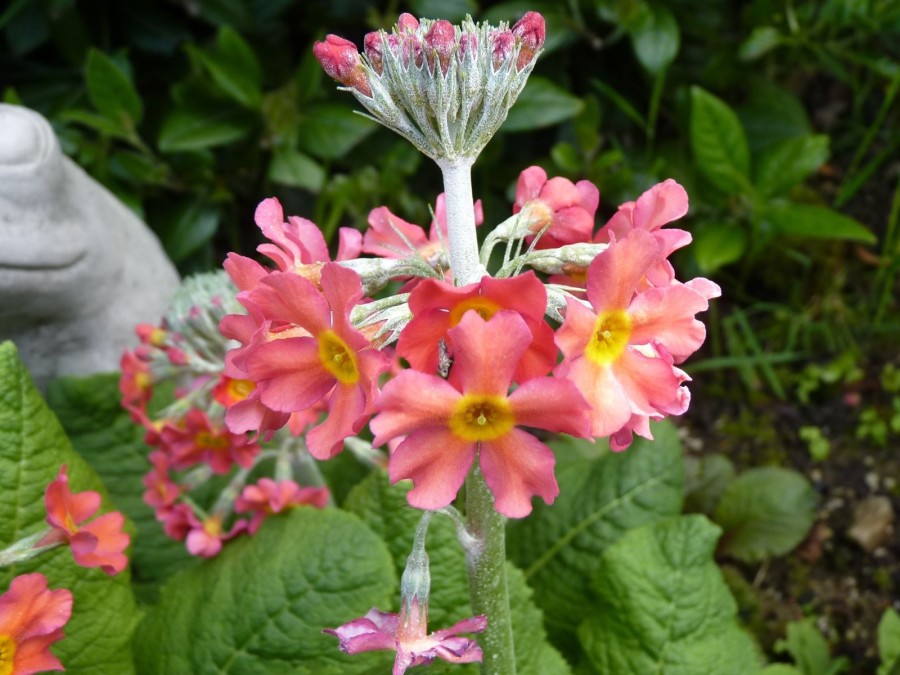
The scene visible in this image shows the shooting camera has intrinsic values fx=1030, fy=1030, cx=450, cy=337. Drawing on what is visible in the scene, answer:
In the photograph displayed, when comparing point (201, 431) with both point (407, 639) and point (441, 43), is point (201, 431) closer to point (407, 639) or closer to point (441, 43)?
point (407, 639)

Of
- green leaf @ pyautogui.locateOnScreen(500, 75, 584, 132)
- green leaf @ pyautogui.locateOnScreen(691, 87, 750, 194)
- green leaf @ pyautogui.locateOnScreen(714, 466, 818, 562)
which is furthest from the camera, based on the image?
green leaf @ pyautogui.locateOnScreen(500, 75, 584, 132)

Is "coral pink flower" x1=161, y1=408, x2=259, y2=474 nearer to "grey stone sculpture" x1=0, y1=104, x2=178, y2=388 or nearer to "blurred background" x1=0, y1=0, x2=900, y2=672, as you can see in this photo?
"grey stone sculpture" x1=0, y1=104, x2=178, y2=388

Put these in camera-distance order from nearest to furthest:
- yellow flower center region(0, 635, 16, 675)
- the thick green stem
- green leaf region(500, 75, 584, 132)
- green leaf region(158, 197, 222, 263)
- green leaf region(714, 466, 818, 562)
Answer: the thick green stem → yellow flower center region(0, 635, 16, 675) → green leaf region(714, 466, 818, 562) → green leaf region(500, 75, 584, 132) → green leaf region(158, 197, 222, 263)

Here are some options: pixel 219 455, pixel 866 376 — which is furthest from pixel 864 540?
pixel 219 455

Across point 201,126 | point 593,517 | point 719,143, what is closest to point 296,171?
point 201,126

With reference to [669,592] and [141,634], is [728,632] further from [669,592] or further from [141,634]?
[141,634]

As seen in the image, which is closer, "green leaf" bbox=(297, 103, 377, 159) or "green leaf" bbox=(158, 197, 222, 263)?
Result: "green leaf" bbox=(297, 103, 377, 159)

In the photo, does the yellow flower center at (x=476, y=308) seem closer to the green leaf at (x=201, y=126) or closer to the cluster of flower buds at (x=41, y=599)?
the cluster of flower buds at (x=41, y=599)

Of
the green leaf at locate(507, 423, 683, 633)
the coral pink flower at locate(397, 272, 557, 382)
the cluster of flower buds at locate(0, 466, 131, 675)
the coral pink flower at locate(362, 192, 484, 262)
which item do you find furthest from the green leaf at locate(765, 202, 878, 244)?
the cluster of flower buds at locate(0, 466, 131, 675)
